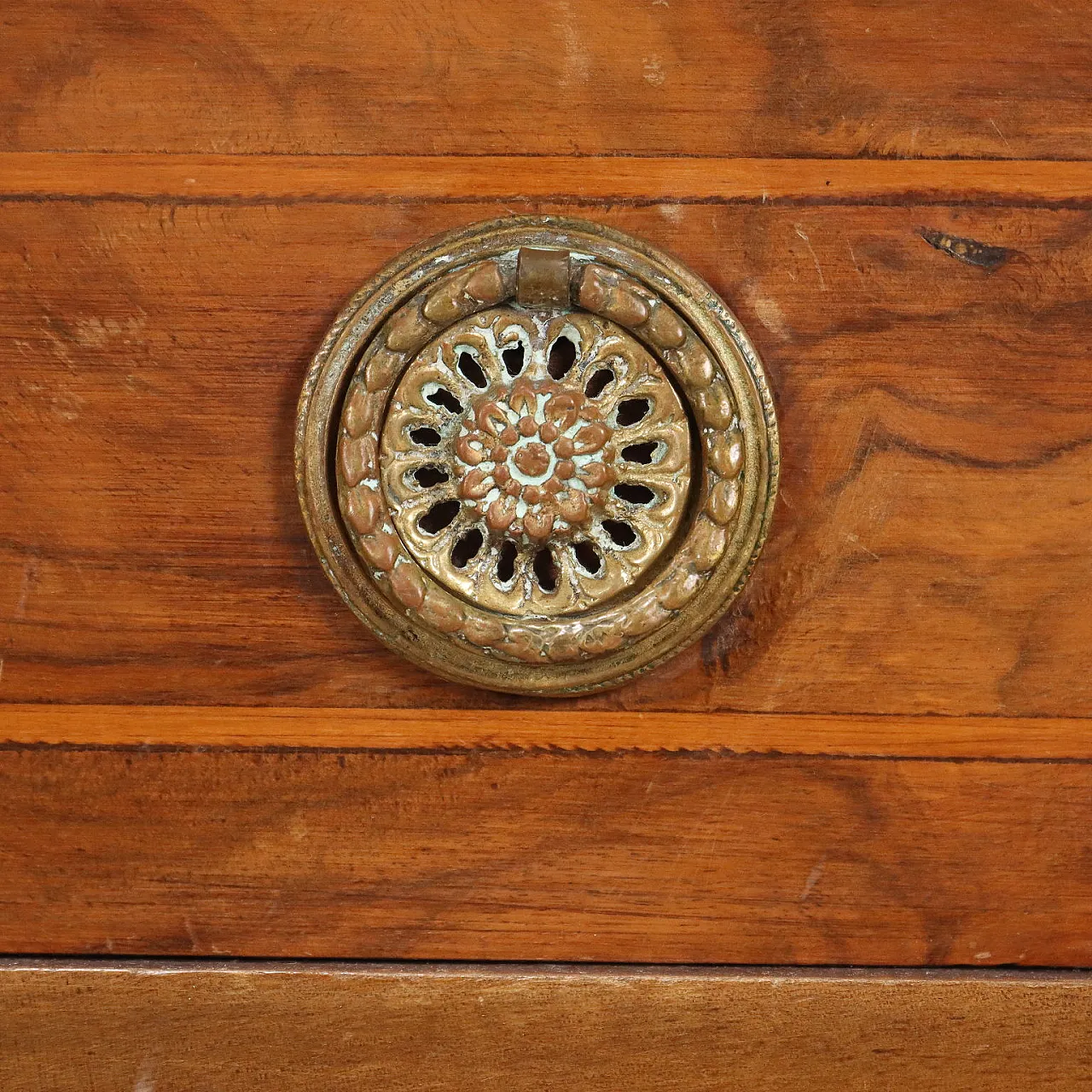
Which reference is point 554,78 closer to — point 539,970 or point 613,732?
point 613,732

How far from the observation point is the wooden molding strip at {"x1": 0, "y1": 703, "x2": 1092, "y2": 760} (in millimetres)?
591

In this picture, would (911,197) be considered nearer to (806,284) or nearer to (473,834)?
(806,284)

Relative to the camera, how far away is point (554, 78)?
57 cm

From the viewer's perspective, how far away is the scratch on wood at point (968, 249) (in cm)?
57

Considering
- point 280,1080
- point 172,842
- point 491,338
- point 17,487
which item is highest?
point 491,338

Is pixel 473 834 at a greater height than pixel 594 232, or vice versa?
pixel 594 232

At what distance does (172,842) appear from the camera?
598mm

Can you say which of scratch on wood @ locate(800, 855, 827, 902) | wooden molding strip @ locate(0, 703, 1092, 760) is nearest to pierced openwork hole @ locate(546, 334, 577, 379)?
wooden molding strip @ locate(0, 703, 1092, 760)

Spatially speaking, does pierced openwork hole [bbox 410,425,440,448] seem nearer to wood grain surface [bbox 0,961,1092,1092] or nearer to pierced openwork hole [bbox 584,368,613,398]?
pierced openwork hole [bbox 584,368,613,398]

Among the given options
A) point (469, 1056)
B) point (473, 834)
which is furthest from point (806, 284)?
point (469, 1056)

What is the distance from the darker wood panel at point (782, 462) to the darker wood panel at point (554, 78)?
39 millimetres

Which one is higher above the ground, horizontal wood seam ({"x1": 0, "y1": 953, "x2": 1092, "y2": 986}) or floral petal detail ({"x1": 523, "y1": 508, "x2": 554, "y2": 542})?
floral petal detail ({"x1": 523, "y1": 508, "x2": 554, "y2": 542})

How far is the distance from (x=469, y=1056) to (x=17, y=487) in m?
0.39

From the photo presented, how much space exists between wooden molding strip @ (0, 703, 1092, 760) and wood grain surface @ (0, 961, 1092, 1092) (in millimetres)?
123
